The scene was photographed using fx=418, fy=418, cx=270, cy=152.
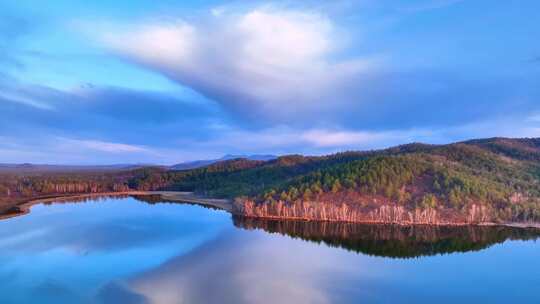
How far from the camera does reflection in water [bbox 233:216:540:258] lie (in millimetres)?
55312

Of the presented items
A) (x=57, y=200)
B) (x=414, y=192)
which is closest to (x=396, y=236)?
(x=414, y=192)

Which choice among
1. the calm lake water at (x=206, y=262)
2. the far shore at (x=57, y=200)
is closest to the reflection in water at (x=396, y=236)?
the calm lake water at (x=206, y=262)

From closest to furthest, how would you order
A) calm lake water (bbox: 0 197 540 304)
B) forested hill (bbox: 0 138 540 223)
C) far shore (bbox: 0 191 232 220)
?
calm lake water (bbox: 0 197 540 304), forested hill (bbox: 0 138 540 223), far shore (bbox: 0 191 232 220)

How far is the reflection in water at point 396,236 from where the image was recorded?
181ft

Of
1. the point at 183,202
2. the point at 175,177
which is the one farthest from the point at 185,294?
the point at 175,177

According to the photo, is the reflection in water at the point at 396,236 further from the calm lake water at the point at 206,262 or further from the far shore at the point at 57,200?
the far shore at the point at 57,200

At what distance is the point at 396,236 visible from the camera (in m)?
63.4

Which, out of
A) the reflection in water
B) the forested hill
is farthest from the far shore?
the reflection in water

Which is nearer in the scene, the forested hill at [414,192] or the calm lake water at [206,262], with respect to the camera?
the calm lake water at [206,262]

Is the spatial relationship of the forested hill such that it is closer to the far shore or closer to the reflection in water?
the reflection in water

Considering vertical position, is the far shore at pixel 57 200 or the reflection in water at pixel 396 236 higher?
the far shore at pixel 57 200

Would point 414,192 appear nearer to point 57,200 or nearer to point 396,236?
point 396,236

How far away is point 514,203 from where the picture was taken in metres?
78.8

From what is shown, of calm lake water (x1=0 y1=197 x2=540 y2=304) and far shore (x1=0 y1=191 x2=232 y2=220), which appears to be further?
far shore (x1=0 y1=191 x2=232 y2=220)
